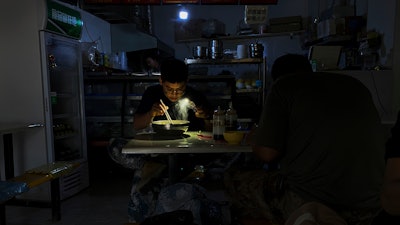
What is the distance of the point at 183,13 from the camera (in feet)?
24.6

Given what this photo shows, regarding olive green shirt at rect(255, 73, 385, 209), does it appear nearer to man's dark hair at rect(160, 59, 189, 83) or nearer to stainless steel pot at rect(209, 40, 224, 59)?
man's dark hair at rect(160, 59, 189, 83)

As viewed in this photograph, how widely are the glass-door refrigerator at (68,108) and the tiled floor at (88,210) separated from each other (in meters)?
0.24

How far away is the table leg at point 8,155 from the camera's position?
3488 millimetres

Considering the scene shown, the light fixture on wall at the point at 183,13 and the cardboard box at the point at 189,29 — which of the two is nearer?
the cardboard box at the point at 189,29

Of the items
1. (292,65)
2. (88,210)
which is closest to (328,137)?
(292,65)

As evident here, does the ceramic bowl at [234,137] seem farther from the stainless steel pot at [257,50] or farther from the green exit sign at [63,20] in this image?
the stainless steel pot at [257,50]

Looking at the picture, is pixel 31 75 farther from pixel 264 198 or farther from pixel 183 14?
pixel 183 14

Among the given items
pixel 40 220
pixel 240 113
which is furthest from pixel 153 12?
pixel 40 220

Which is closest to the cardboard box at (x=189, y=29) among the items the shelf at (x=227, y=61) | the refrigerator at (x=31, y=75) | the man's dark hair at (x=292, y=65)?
the shelf at (x=227, y=61)

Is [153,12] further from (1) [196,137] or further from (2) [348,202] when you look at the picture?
(2) [348,202]

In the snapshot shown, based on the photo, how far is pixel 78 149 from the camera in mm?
4688

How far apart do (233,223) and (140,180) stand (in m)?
0.86

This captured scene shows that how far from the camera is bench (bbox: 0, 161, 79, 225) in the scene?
2.48 metres

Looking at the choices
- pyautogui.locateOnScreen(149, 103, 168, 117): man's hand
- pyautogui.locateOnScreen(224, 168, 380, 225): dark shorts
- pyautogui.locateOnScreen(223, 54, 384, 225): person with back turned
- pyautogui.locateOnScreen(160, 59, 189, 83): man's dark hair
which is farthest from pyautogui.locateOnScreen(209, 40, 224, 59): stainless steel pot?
pyautogui.locateOnScreen(223, 54, 384, 225): person with back turned
